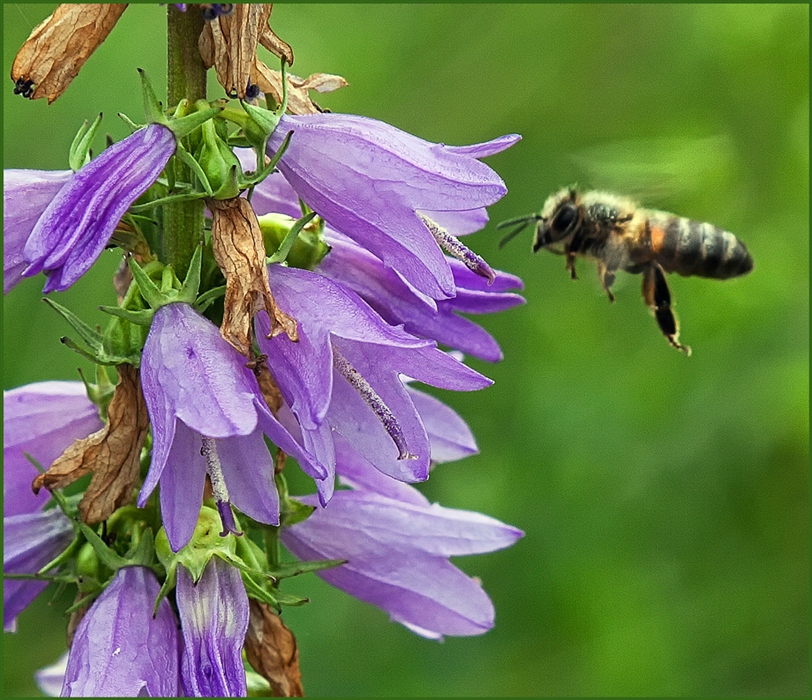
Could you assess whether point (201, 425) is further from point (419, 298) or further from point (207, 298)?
point (419, 298)

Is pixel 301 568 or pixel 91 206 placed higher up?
pixel 91 206

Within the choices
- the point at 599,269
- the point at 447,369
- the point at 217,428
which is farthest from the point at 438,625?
the point at 599,269

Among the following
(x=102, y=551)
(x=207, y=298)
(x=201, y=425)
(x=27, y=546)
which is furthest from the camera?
(x=27, y=546)

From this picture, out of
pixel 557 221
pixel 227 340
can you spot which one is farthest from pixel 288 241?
pixel 557 221

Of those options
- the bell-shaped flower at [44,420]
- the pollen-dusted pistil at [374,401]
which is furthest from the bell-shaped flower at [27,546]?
the pollen-dusted pistil at [374,401]

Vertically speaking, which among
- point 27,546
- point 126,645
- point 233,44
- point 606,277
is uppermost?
point 233,44

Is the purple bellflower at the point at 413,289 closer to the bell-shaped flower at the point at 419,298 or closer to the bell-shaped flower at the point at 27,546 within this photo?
the bell-shaped flower at the point at 419,298

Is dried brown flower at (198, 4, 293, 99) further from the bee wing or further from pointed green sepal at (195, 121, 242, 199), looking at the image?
the bee wing

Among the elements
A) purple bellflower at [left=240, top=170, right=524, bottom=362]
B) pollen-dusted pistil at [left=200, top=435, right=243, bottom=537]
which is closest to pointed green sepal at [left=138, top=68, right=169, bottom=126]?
purple bellflower at [left=240, top=170, right=524, bottom=362]
